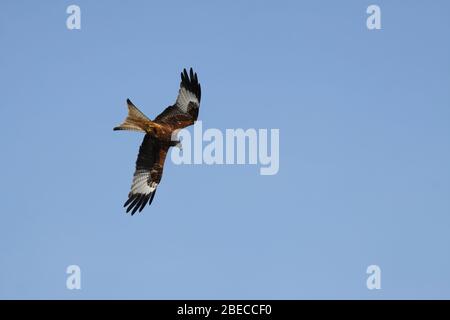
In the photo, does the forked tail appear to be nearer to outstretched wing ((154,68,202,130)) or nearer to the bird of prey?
the bird of prey

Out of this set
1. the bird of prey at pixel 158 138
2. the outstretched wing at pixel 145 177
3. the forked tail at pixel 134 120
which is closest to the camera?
the forked tail at pixel 134 120

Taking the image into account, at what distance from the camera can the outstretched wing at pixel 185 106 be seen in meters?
15.8

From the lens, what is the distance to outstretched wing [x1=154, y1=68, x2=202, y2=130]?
1575 cm

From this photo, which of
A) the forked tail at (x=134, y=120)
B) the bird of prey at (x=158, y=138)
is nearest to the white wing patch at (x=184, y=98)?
the bird of prey at (x=158, y=138)

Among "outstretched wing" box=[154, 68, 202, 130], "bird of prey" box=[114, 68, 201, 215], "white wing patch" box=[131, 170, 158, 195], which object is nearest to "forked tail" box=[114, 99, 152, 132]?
"bird of prey" box=[114, 68, 201, 215]

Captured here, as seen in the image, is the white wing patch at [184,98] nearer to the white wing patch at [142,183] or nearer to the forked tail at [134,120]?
the forked tail at [134,120]

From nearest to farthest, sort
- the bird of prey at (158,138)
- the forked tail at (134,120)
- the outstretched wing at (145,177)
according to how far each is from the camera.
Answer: the forked tail at (134,120) < the bird of prey at (158,138) < the outstretched wing at (145,177)

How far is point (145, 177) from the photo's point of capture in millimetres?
16109
